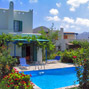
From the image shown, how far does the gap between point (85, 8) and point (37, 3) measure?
507cm

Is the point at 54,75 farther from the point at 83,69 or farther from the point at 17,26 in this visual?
the point at 17,26

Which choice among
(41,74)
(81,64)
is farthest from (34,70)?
(81,64)

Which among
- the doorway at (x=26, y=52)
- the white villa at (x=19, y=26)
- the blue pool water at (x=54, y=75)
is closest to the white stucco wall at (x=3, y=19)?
the white villa at (x=19, y=26)

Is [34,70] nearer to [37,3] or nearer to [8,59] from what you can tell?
[8,59]

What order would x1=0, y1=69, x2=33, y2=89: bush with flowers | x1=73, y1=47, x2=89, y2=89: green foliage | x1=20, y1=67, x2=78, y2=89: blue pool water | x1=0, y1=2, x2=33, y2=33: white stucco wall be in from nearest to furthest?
1. x1=0, y1=69, x2=33, y2=89: bush with flowers
2. x1=73, y1=47, x2=89, y2=89: green foliage
3. x1=20, y1=67, x2=78, y2=89: blue pool water
4. x1=0, y1=2, x2=33, y2=33: white stucco wall

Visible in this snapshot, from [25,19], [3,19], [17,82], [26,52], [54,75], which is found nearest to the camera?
[17,82]

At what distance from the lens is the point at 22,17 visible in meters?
20.4

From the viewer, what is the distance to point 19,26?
787 inches

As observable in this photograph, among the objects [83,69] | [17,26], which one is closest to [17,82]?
[83,69]

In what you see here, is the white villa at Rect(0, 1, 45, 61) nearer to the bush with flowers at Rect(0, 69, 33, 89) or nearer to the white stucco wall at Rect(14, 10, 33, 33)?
the white stucco wall at Rect(14, 10, 33, 33)

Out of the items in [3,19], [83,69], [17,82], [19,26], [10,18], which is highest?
[10,18]

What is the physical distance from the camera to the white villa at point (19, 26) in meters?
17.5

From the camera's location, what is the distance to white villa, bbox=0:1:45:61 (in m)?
17.5

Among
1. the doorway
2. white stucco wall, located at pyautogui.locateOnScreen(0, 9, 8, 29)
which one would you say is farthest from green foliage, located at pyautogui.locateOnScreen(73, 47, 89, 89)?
white stucco wall, located at pyautogui.locateOnScreen(0, 9, 8, 29)
